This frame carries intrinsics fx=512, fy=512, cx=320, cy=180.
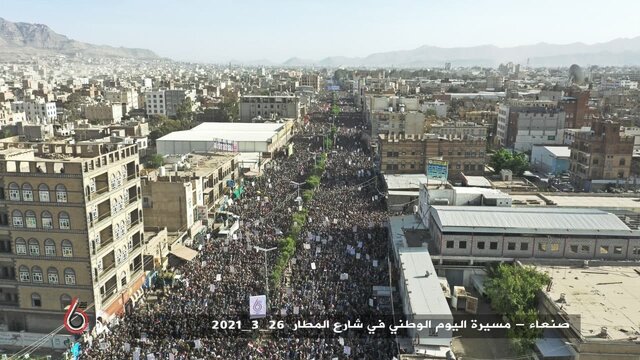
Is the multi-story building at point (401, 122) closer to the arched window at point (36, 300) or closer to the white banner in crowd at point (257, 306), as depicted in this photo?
the white banner in crowd at point (257, 306)

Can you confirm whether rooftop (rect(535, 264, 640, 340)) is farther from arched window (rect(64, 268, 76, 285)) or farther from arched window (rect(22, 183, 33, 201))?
arched window (rect(22, 183, 33, 201))

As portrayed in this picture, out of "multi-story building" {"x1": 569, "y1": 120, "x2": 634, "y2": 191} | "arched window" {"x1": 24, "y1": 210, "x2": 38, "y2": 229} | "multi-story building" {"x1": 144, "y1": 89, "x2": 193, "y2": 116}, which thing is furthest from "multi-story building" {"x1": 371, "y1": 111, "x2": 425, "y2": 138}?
"multi-story building" {"x1": 144, "y1": 89, "x2": 193, "y2": 116}

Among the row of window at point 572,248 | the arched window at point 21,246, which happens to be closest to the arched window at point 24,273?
the arched window at point 21,246

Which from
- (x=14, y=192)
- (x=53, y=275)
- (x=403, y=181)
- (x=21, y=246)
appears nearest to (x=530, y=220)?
(x=403, y=181)

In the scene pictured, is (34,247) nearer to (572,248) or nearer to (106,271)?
(106,271)

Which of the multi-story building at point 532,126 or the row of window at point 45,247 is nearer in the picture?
the row of window at point 45,247

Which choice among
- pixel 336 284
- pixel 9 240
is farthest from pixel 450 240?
pixel 9 240

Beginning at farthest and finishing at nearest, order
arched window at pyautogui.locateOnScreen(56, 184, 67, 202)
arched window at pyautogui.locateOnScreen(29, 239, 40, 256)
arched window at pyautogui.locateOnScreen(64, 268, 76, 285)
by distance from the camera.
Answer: arched window at pyautogui.locateOnScreen(64, 268, 76, 285)
arched window at pyautogui.locateOnScreen(29, 239, 40, 256)
arched window at pyautogui.locateOnScreen(56, 184, 67, 202)
